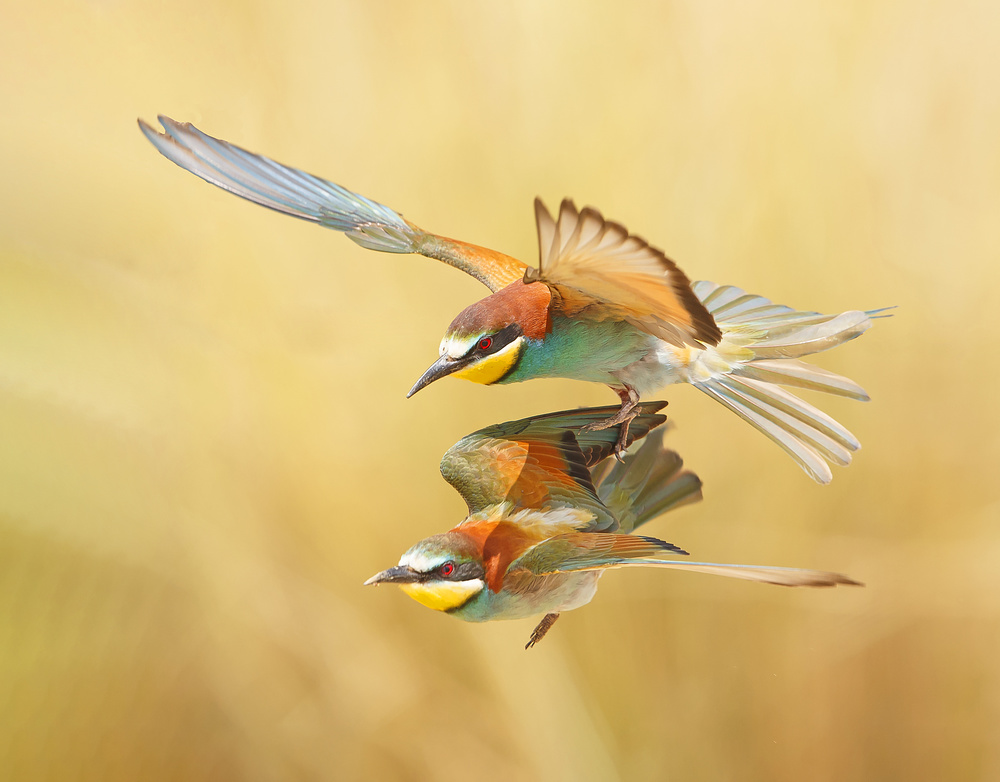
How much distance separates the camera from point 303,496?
104 centimetres

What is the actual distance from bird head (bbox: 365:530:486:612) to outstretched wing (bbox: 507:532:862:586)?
1.1 inches

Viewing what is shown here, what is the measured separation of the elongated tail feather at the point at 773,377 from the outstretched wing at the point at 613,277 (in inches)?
2.9

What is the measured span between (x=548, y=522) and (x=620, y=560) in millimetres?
96

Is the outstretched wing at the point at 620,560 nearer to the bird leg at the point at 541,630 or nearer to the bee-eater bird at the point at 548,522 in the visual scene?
the bee-eater bird at the point at 548,522

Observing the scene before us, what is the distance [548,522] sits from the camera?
0.59 m

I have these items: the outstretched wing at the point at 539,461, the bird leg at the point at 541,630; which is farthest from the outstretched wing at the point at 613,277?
the bird leg at the point at 541,630

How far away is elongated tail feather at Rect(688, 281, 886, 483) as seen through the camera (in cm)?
59

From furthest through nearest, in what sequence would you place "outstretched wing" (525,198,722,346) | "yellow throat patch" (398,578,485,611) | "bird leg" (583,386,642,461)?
"bird leg" (583,386,642,461) < "yellow throat patch" (398,578,485,611) < "outstretched wing" (525,198,722,346)

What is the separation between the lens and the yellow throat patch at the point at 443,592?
1.68 feet

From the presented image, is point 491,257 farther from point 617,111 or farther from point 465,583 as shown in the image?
point 617,111

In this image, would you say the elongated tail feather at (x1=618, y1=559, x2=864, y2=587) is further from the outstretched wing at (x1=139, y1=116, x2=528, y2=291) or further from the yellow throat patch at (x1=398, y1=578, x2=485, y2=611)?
the outstretched wing at (x1=139, y1=116, x2=528, y2=291)

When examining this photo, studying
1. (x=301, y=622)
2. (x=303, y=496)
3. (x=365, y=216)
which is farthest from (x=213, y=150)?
(x=301, y=622)

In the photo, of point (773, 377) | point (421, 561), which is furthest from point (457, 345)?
point (773, 377)

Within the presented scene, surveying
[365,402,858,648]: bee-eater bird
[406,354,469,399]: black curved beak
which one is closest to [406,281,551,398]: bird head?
[406,354,469,399]: black curved beak
